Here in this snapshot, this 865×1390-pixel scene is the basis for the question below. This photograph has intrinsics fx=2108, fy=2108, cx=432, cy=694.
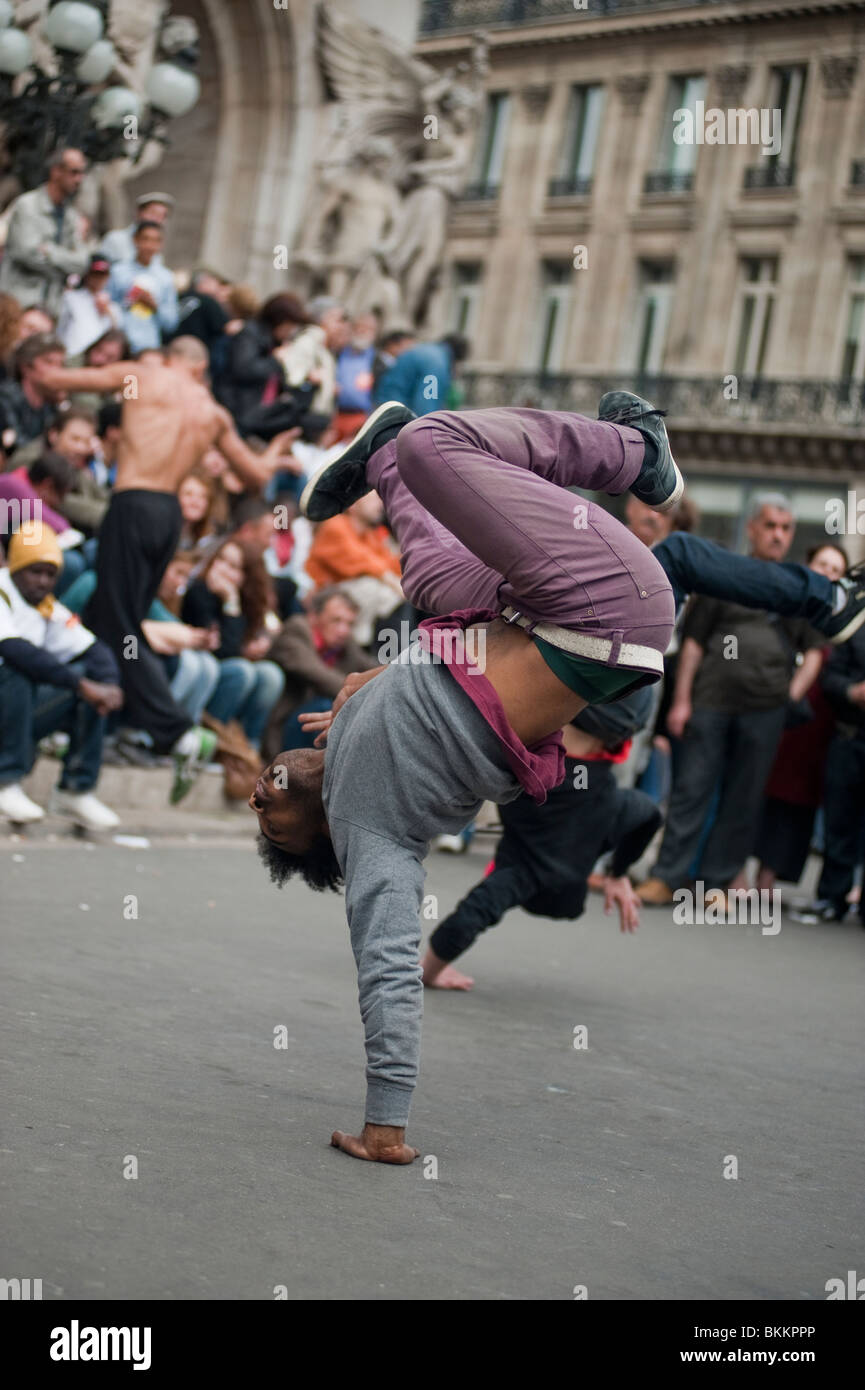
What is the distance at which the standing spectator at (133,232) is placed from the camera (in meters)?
14.8

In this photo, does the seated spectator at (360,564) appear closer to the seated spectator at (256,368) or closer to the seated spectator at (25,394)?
the seated spectator at (256,368)

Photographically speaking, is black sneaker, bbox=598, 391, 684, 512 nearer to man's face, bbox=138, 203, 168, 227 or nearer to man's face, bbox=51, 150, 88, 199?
man's face, bbox=51, 150, 88, 199

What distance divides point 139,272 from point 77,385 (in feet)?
12.6

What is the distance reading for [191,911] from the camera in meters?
8.49

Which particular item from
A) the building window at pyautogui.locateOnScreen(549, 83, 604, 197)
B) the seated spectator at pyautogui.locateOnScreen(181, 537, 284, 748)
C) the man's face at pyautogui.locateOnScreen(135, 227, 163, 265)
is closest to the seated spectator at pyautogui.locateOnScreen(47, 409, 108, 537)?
the seated spectator at pyautogui.locateOnScreen(181, 537, 284, 748)

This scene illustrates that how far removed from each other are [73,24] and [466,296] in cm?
4222

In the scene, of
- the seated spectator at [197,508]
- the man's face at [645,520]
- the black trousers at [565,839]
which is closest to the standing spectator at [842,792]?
the man's face at [645,520]

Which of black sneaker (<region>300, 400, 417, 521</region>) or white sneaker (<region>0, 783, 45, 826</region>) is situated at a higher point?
black sneaker (<region>300, 400, 417, 521</region>)

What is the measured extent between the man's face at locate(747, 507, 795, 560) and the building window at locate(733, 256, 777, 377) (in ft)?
127

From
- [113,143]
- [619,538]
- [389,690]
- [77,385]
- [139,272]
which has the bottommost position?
[389,690]

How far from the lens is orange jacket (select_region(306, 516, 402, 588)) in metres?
14.1

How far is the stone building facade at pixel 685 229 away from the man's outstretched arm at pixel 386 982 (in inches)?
1605
